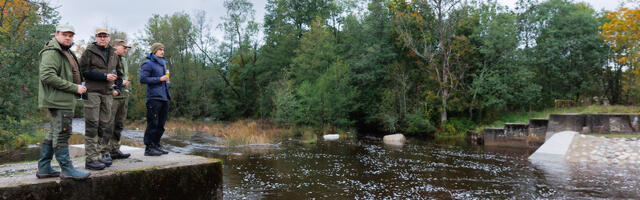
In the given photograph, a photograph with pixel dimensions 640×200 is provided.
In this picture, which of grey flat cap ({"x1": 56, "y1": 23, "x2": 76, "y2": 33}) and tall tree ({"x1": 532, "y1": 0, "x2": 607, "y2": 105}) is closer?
grey flat cap ({"x1": 56, "y1": 23, "x2": 76, "y2": 33})

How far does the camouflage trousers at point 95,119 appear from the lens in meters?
4.31

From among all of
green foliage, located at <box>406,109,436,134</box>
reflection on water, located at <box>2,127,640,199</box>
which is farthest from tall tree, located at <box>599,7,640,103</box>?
reflection on water, located at <box>2,127,640,199</box>

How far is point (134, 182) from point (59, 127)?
934mm

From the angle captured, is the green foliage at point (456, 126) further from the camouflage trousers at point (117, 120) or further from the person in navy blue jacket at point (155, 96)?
the camouflage trousers at point (117, 120)

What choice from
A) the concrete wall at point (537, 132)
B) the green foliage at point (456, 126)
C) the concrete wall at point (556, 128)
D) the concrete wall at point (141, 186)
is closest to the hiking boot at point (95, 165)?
the concrete wall at point (141, 186)

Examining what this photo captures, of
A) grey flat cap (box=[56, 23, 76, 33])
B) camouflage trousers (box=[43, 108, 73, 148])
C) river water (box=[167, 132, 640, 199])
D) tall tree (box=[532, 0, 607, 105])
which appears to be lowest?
river water (box=[167, 132, 640, 199])

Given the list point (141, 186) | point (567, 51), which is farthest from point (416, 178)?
point (567, 51)

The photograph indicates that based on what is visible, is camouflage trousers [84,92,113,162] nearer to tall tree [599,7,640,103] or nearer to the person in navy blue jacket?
the person in navy blue jacket

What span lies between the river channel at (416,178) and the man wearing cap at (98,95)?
8.78 feet

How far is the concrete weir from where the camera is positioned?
3.61 meters

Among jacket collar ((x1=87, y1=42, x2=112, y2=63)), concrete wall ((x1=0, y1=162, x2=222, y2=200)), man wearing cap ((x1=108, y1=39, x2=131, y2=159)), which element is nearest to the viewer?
concrete wall ((x1=0, y1=162, x2=222, y2=200))

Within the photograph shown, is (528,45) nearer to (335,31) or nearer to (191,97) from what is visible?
(335,31)

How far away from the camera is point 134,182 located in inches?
165

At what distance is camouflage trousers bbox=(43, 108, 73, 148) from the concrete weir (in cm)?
38
